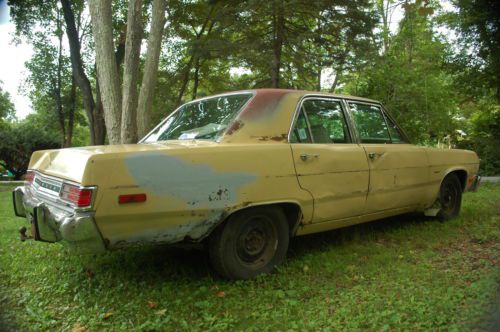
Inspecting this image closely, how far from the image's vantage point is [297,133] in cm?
373

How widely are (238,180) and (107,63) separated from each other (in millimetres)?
5357

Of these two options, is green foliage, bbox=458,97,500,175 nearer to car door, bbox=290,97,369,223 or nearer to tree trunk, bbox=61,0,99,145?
car door, bbox=290,97,369,223

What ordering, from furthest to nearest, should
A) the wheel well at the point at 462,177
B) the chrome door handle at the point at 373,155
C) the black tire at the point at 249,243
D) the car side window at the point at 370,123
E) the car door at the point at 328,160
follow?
1. the wheel well at the point at 462,177
2. the car side window at the point at 370,123
3. the chrome door handle at the point at 373,155
4. the car door at the point at 328,160
5. the black tire at the point at 249,243

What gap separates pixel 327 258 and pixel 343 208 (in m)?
0.50

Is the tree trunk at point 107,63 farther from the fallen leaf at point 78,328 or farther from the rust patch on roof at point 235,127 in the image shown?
the fallen leaf at point 78,328

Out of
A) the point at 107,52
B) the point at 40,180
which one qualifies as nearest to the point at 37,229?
the point at 40,180

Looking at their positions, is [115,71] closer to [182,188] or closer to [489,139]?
[182,188]

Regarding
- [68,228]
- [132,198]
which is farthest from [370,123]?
[68,228]

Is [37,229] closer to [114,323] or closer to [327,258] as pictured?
[114,323]

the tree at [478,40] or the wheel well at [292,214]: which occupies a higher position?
the tree at [478,40]

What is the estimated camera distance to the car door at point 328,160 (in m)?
3.62

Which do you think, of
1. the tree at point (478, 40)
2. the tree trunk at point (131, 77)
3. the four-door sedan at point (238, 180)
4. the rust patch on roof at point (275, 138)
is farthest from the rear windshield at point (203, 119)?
the tree at point (478, 40)

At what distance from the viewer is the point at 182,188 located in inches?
113

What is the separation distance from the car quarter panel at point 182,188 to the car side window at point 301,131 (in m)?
0.39
